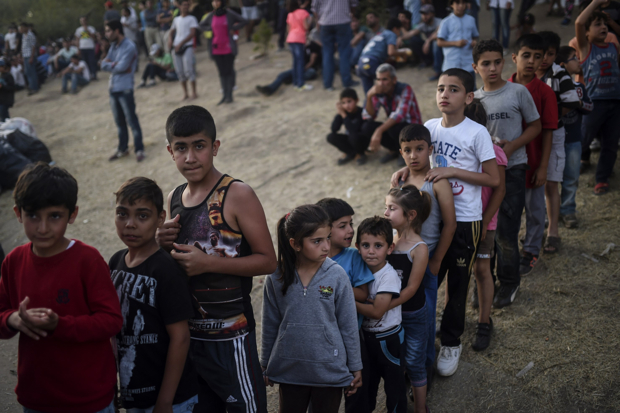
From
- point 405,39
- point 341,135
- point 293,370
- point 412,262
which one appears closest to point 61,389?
point 293,370

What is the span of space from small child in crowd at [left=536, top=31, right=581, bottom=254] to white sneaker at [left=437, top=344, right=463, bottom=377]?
5.37 feet

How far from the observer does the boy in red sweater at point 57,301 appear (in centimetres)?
175

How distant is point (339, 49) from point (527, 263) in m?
6.25

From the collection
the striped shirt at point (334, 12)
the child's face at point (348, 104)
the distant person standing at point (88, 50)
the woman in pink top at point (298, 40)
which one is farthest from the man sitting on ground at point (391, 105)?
the distant person standing at point (88, 50)

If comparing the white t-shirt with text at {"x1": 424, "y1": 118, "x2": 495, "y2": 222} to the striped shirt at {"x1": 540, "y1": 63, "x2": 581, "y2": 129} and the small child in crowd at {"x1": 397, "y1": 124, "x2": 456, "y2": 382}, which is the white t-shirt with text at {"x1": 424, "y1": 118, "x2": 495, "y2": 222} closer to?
the small child in crowd at {"x1": 397, "y1": 124, "x2": 456, "y2": 382}

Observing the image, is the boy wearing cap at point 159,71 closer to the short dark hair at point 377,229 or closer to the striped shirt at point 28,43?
the striped shirt at point 28,43

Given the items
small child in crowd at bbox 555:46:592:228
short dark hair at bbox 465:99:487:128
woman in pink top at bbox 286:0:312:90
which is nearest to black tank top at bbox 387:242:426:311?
short dark hair at bbox 465:99:487:128

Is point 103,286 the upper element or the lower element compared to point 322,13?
lower

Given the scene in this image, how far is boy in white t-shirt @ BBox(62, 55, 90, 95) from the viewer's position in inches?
575

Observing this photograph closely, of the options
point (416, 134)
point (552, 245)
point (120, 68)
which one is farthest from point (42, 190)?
point (120, 68)

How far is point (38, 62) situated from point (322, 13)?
1225 cm

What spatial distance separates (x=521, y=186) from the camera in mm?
3398

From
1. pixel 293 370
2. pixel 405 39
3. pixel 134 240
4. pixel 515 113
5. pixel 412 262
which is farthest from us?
pixel 405 39

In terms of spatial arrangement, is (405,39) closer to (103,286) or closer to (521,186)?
(521,186)
